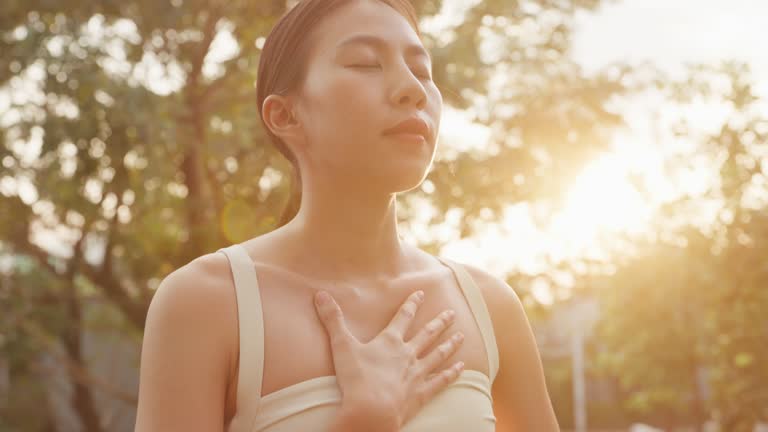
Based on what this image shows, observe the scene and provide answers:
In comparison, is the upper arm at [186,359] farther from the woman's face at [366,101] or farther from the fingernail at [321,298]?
the woman's face at [366,101]

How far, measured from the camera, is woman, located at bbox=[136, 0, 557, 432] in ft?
6.21

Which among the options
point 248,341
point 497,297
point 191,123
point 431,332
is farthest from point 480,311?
point 191,123

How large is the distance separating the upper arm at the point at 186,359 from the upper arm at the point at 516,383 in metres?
0.74

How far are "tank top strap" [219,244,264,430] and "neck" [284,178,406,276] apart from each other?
21 cm

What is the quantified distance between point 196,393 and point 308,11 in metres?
0.99

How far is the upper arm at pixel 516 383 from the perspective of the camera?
89.7 inches

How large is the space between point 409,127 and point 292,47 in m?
0.41

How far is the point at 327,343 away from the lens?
2.01m

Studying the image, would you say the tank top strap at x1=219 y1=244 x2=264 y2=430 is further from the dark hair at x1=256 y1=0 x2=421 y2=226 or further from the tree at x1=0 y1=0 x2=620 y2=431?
the tree at x1=0 y1=0 x2=620 y2=431

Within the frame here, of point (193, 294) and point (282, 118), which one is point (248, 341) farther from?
point (282, 118)

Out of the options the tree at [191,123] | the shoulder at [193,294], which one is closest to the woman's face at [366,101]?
the shoulder at [193,294]

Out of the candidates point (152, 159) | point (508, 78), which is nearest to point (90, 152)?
point (152, 159)

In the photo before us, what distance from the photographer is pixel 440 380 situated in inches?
80.4

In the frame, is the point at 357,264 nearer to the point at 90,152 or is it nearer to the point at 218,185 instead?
the point at 90,152
